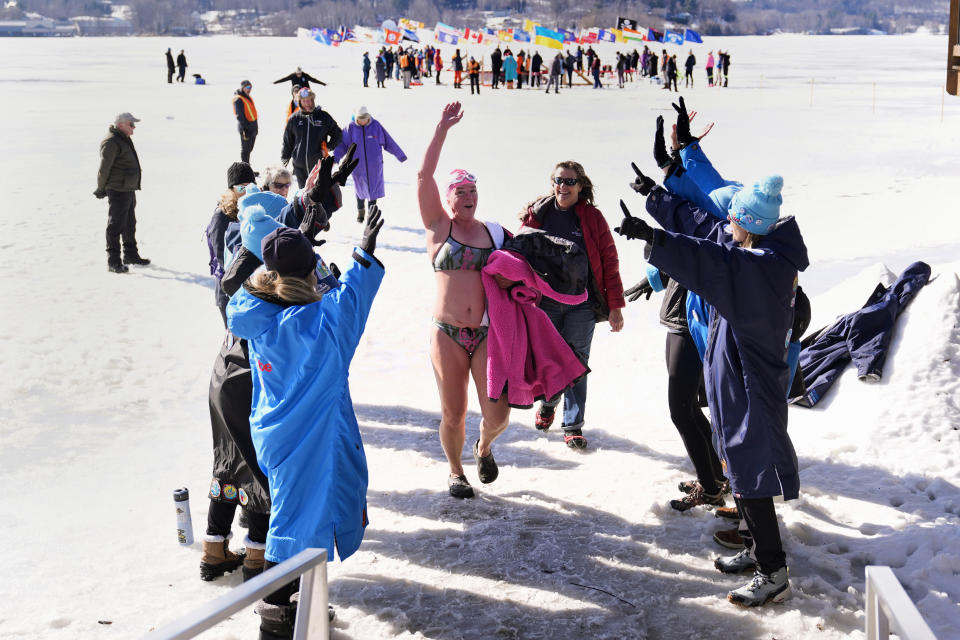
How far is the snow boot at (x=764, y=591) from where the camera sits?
12.6ft

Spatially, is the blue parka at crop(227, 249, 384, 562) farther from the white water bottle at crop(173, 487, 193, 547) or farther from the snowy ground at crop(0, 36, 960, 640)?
the white water bottle at crop(173, 487, 193, 547)

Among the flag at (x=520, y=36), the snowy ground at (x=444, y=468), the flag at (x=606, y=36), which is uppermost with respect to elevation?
the flag at (x=606, y=36)

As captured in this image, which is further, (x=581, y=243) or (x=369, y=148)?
(x=369, y=148)

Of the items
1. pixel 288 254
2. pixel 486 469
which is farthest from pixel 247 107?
pixel 288 254

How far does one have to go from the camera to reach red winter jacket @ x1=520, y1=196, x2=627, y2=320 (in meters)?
5.41

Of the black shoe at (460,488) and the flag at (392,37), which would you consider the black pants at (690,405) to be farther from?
the flag at (392,37)

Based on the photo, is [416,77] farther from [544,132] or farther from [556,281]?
[556,281]

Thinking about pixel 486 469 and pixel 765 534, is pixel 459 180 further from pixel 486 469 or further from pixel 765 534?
pixel 765 534

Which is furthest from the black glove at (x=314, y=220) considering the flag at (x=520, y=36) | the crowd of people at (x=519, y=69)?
the flag at (x=520, y=36)

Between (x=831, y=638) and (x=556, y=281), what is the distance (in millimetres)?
2218

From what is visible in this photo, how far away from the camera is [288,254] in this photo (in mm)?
3439

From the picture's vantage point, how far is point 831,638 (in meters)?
3.61

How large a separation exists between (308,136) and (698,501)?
7.43 meters

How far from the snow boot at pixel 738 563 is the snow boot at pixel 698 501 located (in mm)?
619
